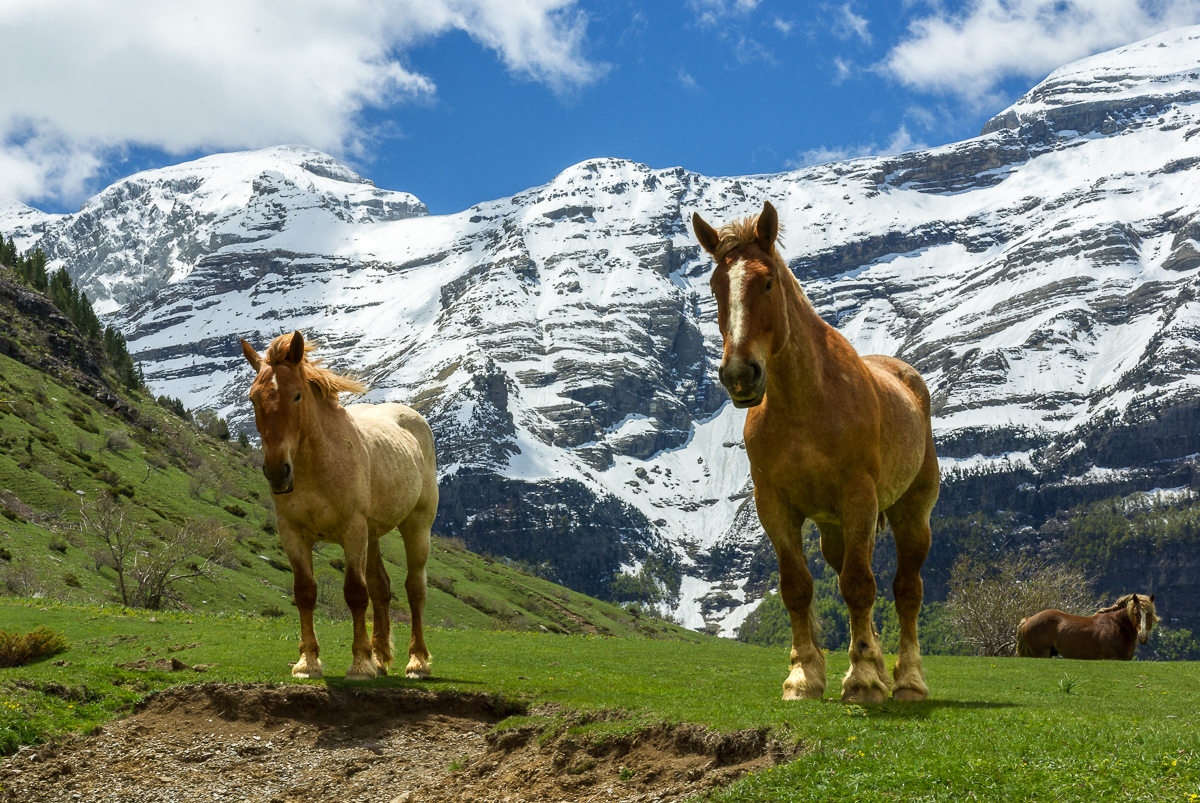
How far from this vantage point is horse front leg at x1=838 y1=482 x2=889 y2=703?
28.2 feet

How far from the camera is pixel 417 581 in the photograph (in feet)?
50.3

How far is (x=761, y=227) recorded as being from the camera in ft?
28.8

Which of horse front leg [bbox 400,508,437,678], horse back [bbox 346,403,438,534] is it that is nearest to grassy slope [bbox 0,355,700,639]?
horse back [bbox 346,403,438,534]

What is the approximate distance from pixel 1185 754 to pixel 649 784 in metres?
4.34

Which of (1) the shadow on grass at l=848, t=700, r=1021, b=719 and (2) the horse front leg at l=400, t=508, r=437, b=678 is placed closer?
(1) the shadow on grass at l=848, t=700, r=1021, b=719

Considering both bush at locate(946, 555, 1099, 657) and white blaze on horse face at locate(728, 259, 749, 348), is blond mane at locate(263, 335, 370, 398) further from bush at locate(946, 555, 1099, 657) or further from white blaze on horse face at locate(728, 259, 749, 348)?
bush at locate(946, 555, 1099, 657)

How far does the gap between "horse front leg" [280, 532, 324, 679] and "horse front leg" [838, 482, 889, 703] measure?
7153 mm

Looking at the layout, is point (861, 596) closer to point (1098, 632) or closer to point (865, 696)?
point (865, 696)

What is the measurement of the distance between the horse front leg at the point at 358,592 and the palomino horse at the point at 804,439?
6036 mm

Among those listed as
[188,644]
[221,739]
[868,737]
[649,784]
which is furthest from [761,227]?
[188,644]

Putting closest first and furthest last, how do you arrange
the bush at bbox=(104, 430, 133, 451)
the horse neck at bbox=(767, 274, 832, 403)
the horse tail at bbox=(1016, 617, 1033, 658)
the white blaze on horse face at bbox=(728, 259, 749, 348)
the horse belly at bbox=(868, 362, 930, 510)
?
the white blaze on horse face at bbox=(728, 259, 749, 348)
the horse neck at bbox=(767, 274, 832, 403)
the horse belly at bbox=(868, 362, 930, 510)
the horse tail at bbox=(1016, 617, 1033, 658)
the bush at bbox=(104, 430, 133, 451)

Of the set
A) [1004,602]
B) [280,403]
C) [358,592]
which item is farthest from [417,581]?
[1004,602]

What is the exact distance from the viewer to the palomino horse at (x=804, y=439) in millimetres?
8578

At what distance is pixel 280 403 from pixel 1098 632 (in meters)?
27.1
